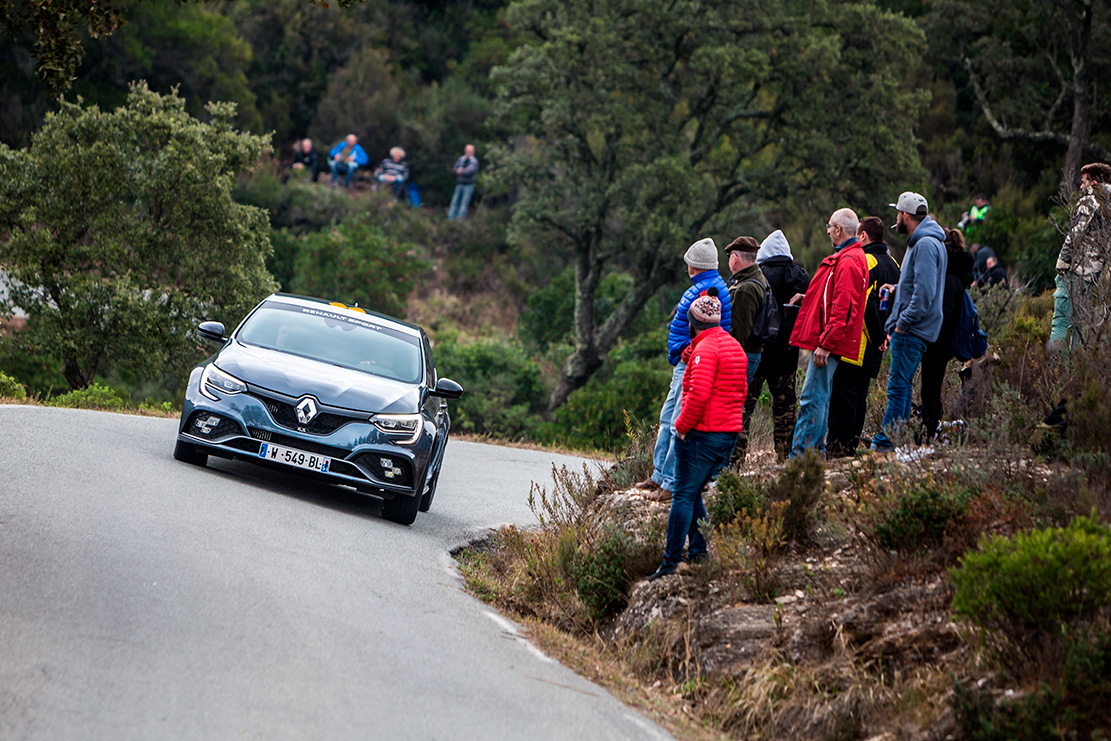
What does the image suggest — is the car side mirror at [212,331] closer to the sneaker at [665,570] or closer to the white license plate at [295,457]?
the white license plate at [295,457]

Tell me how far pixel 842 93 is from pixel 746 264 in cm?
2364

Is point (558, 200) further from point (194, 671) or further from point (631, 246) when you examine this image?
point (194, 671)

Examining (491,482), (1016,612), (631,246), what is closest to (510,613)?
(1016,612)

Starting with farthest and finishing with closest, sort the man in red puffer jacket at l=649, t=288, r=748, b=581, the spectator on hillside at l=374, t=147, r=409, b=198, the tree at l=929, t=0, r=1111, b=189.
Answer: the spectator on hillside at l=374, t=147, r=409, b=198, the tree at l=929, t=0, r=1111, b=189, the man in red puffer jacket at l=649, t=288, r=748, b=581

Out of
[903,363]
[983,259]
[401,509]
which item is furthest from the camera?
[983,259]

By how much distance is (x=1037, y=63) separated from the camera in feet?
111

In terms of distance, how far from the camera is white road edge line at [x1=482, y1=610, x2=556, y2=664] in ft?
22.1

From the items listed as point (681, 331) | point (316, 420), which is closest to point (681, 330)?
point (681, 331)

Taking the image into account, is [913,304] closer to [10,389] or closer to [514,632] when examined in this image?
[514,632]

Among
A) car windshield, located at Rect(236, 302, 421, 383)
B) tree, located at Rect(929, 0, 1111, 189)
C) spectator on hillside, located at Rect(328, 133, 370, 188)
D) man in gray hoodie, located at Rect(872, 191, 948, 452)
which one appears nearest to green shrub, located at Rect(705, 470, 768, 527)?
man in gray hoodie, located at Rect(872, 191, 948, 452)

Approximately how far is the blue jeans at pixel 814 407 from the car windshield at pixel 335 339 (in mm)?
3897

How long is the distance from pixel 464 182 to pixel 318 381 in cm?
3412

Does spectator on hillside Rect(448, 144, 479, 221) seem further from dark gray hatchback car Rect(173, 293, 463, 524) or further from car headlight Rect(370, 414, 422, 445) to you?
car headlight Rect(370, 414, 422, 445)

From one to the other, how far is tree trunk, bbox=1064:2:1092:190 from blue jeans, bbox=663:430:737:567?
85.6 ft
